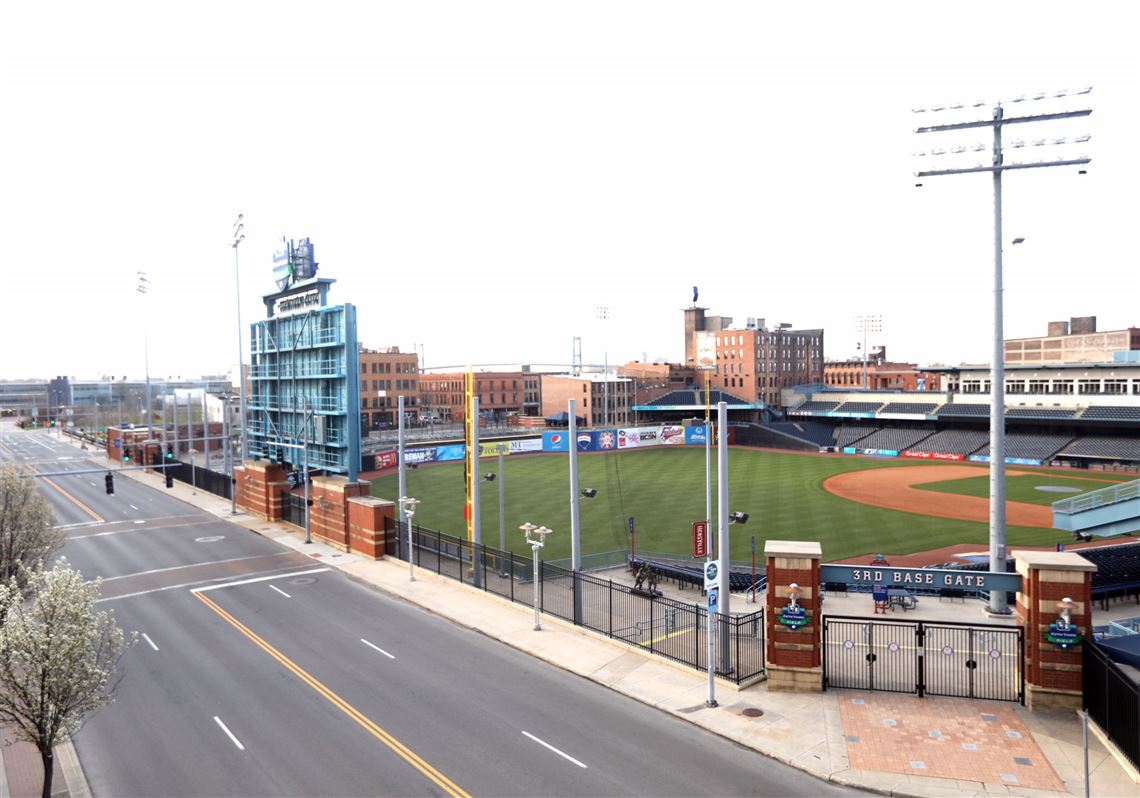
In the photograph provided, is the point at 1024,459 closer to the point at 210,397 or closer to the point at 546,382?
the point at 546,382

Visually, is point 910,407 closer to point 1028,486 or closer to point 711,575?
point 1028,486

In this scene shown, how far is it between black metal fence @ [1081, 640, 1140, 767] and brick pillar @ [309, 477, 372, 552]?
100 feet

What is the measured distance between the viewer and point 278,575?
3222 centimetres

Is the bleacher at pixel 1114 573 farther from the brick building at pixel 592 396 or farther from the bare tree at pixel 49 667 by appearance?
the brick building at pixel 592 396

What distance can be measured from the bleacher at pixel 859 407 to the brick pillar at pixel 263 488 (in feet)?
261

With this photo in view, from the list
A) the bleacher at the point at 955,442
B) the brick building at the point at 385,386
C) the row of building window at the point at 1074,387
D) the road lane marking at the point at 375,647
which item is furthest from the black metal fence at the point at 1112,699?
the brick building at the point at 385,386

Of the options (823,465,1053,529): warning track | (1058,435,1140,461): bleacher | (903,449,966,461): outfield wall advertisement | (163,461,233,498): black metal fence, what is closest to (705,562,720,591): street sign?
(823,465,1053,529): warning track

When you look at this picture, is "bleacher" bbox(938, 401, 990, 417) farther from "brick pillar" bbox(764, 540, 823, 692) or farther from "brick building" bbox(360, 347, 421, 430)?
"brick pillar" bbox(764, 540, 823, 692)

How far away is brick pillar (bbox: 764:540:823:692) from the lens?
18.2 m

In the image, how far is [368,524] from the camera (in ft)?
115

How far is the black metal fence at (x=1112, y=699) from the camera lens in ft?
45.9

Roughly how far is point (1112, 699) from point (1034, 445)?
243ft

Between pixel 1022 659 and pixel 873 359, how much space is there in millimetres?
177237

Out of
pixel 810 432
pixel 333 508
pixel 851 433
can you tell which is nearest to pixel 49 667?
pixel 333 508
